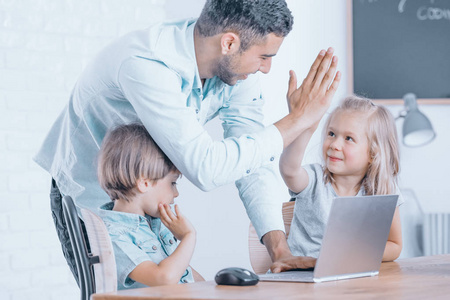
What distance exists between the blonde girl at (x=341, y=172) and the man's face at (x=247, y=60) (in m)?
0.29

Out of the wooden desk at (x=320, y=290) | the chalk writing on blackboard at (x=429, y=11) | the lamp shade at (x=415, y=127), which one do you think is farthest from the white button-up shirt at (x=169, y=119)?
the chalk writing on blackboard at (x=429, y=11)

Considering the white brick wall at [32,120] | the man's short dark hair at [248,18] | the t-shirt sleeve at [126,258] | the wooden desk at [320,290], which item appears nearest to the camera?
the wooden desk at [320,290]

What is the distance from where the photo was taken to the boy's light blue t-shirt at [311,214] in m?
1.77

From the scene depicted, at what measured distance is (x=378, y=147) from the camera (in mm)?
1827

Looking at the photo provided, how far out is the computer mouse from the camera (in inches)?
39.9

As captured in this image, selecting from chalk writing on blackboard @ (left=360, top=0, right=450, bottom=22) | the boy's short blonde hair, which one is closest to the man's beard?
the boy's short blonde hair

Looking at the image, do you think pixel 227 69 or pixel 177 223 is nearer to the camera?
pixel 177 223

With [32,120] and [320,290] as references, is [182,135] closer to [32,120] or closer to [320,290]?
[320,290]

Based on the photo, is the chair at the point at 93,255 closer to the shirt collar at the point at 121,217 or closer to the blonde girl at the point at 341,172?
the shirt collar at the point at 121,217

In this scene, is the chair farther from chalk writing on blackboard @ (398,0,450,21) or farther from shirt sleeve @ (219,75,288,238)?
chalk writing on blackboard @ (398,0,450,21)

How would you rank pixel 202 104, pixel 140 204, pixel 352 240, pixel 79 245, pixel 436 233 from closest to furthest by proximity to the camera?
pixel 352 240 → pixel 79 245 → pixel 140 204 → pixel 202 104 → pixel 436 233

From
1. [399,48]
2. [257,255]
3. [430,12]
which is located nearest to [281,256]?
[257,255]

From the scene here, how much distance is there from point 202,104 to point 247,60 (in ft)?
0.66

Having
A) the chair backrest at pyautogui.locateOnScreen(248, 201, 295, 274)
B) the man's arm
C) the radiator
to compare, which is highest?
the man's arm
